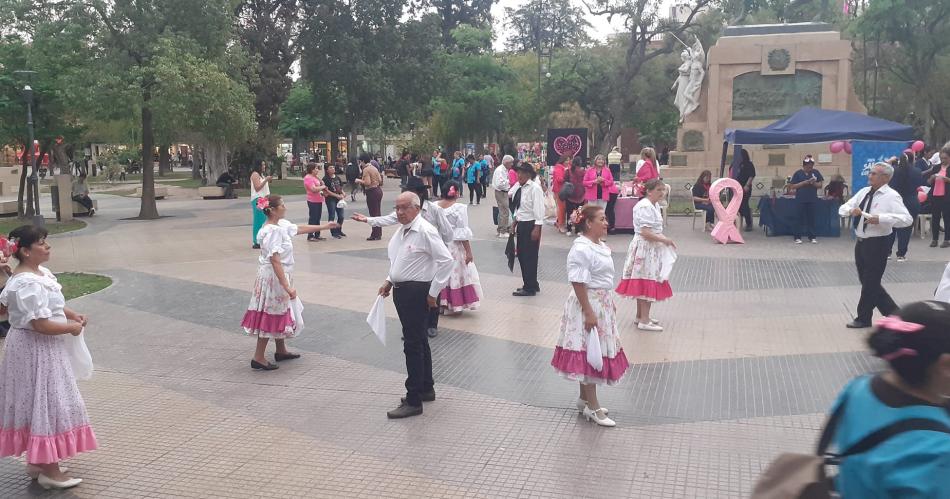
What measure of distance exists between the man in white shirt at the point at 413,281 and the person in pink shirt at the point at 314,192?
9361 mm

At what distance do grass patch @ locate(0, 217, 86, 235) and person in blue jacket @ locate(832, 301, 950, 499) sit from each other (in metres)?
21.5

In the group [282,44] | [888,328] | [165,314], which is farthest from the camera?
[282,44]

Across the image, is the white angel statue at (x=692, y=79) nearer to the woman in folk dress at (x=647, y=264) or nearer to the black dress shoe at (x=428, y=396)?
the woman in folk dress at (x=647, y=264)

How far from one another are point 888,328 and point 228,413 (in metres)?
5.37

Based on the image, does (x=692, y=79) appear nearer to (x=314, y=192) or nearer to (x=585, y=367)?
(x=314, y=192)

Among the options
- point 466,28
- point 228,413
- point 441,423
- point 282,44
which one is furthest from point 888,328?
point 466,28

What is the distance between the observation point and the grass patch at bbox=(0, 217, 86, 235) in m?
21.1

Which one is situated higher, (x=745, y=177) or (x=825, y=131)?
(x=825, y=131)

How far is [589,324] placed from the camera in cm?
595

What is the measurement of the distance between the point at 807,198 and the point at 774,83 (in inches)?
305

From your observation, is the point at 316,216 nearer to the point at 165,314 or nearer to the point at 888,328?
the point at 165,314

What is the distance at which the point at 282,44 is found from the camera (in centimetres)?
3878

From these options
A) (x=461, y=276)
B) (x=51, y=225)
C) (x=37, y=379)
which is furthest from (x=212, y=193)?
(x=37, y=379)

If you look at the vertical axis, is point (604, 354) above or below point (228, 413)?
above
